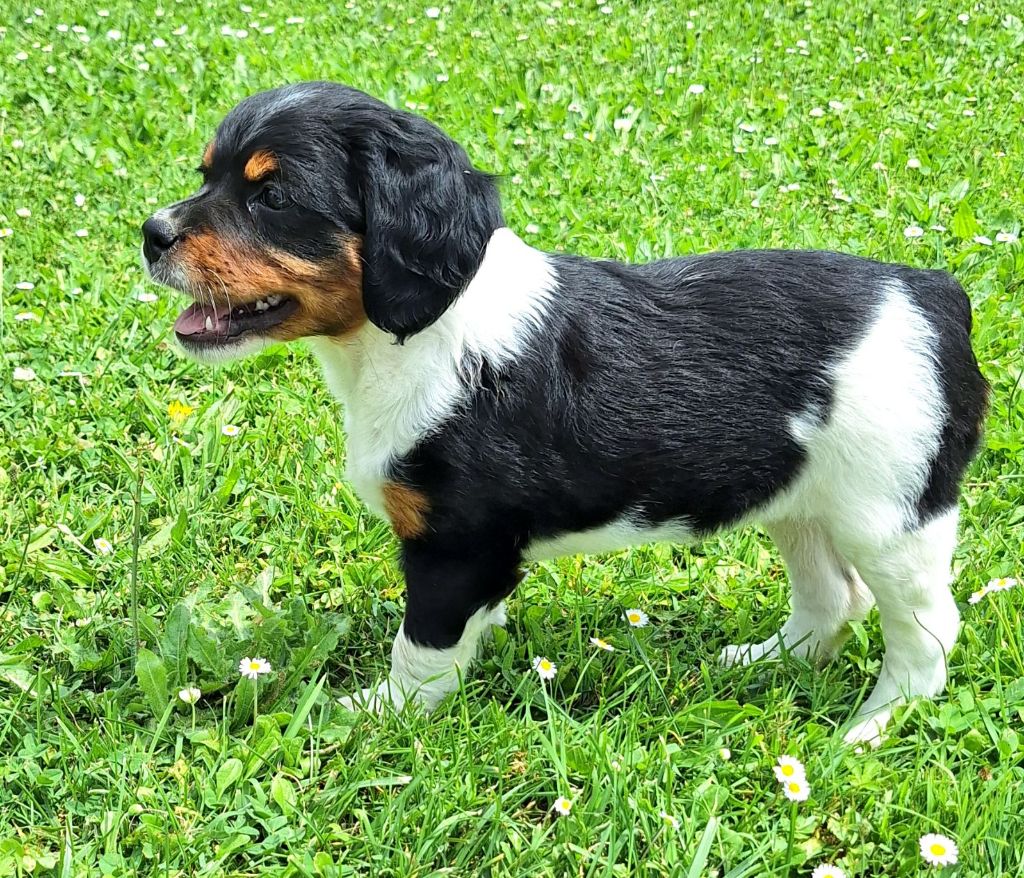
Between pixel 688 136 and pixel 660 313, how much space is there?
393 centimetres

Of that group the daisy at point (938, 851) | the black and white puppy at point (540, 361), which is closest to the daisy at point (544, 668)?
the black and white puppy at point (540, 361)

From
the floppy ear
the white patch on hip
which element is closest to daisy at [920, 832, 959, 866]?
the white patch on hip

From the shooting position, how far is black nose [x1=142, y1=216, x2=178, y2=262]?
9.29 ft

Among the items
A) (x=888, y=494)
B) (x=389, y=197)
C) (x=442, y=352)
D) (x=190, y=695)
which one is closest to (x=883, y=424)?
(x=888, y=494)

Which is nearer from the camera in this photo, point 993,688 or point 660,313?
point 660,313

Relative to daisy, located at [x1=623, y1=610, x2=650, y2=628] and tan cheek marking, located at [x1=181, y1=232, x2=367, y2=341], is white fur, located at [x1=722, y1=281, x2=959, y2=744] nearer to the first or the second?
daisy, located at [x1=623, y1=610, x2=650, y2=628]

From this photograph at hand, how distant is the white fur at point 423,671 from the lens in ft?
10.6

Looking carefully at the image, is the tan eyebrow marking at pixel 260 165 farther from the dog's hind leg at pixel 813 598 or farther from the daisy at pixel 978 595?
the daisy at pixel 978 595

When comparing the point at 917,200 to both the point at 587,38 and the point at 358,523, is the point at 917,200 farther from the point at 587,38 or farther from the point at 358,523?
the point at 358,523

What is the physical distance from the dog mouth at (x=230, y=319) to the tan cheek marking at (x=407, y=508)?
522mm

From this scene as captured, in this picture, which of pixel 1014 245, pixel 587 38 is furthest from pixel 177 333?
pixel 587 38

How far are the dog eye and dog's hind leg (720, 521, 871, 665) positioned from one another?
1.72 metres

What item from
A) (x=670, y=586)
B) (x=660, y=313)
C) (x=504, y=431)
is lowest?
(x=670, y=586)

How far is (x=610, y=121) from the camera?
269 inches
